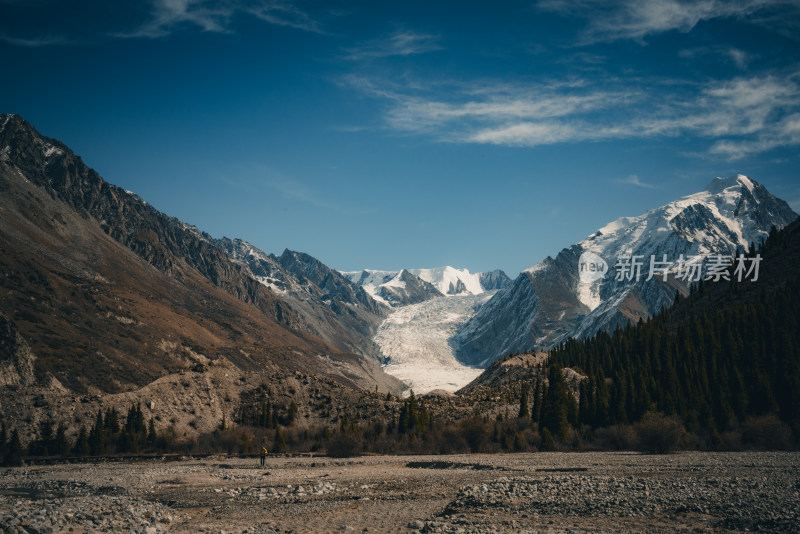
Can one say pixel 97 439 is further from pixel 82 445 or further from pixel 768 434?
pixel 768 434

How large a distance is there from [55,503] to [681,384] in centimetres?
10100

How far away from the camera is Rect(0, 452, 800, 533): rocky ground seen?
3575cm

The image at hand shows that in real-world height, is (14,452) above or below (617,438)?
below

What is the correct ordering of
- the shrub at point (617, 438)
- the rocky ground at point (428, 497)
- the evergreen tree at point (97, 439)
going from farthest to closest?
the shrub at point (617, 438), the evergreen tree at point (97, 439), the rocky ground at point (428, 497)

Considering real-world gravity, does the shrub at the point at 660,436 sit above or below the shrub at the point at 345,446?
above

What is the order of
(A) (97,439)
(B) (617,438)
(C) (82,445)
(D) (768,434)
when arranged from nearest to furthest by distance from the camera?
1. (D) (768,434)
2. (C) (82,445)
3. (A) (97,439)
4. (B) (617,438)

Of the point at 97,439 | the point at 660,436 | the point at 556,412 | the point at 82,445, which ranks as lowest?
the point at 82,445

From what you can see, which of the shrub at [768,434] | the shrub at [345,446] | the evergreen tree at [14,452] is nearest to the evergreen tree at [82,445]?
the evergreen tree at [14,452]

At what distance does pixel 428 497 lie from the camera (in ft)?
156

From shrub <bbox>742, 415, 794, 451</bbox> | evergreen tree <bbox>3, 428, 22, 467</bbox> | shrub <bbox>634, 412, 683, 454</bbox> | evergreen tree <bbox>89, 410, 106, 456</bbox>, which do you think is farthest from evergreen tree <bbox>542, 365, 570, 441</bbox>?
evergreen tree <bbox>3, 428, 22, 467</bbox>

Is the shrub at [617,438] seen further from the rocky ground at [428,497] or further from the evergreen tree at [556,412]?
the rocky ground at [428,497]

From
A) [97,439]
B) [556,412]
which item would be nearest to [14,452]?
[97,439]

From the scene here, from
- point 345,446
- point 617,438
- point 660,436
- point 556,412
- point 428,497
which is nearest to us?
point 428,497

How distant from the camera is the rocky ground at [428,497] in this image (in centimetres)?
3575
